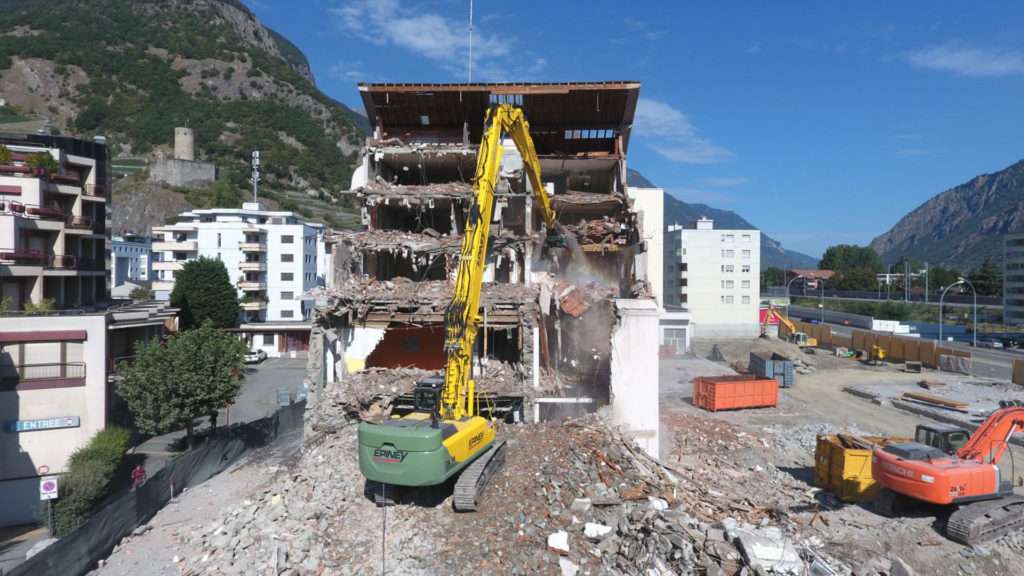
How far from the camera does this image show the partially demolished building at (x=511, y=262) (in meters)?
20.8

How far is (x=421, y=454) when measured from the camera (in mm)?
10930

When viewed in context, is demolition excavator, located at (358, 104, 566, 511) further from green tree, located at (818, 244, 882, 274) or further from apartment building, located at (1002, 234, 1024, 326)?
green tree, located at (818, 244, 882, 274)

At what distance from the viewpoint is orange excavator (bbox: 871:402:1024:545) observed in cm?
1419

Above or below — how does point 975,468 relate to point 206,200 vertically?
below

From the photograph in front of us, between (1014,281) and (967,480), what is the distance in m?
75.2

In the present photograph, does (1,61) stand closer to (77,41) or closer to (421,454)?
(77,41)

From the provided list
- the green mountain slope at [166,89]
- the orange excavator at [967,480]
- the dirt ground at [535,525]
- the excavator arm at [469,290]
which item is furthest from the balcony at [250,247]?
the green mountain slope at [166,89]

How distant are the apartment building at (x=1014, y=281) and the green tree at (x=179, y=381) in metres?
84.2

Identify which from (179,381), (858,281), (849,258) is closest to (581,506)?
(179,381)

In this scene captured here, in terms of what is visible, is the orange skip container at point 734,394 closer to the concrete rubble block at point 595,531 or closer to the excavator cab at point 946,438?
the excavator cab at point 946,438

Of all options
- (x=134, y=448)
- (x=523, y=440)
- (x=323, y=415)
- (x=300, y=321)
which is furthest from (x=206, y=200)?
(x=523, y=440)

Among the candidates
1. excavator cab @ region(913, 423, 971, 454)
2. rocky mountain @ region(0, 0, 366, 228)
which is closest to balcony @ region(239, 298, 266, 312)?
excavator cab @ region(913, 423, 971, 454)

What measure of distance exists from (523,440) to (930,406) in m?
26.9

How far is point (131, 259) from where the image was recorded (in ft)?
247
